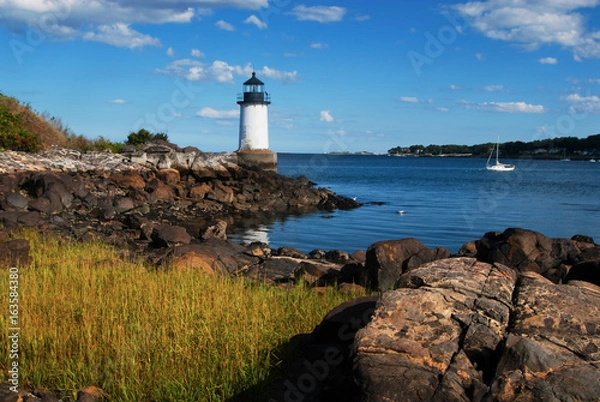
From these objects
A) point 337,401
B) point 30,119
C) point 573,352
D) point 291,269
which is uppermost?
point 30,119

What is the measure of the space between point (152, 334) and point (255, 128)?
2207 inches

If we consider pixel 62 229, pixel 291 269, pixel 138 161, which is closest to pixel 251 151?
pixel 138 161

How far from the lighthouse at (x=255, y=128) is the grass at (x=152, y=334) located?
174 ft

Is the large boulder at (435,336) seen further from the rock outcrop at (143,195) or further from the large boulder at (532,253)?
the rock outcrop at (143,195)

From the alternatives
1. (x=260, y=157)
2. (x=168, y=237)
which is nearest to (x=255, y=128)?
(x=260, y=157)

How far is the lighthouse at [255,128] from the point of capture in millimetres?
61969

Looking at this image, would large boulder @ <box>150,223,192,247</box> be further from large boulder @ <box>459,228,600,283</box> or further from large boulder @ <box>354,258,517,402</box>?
large boulder @ <box>354,258,517,402</box>

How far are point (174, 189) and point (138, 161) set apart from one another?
4.40m

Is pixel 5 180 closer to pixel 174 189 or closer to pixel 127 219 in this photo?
pixel 127 219

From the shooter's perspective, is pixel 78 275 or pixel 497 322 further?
pixel 78 275

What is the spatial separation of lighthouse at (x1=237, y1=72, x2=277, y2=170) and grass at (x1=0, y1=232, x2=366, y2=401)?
5307cm

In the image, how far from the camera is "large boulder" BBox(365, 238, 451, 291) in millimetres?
11695

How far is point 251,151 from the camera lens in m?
62.6

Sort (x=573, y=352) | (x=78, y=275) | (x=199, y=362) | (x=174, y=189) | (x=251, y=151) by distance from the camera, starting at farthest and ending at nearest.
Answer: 1. (x=251, y=151)
2. (x=174, y=189)
3. (x=78, y=275)
4. (x=199, y=362)
5. (x=573, y=352)
